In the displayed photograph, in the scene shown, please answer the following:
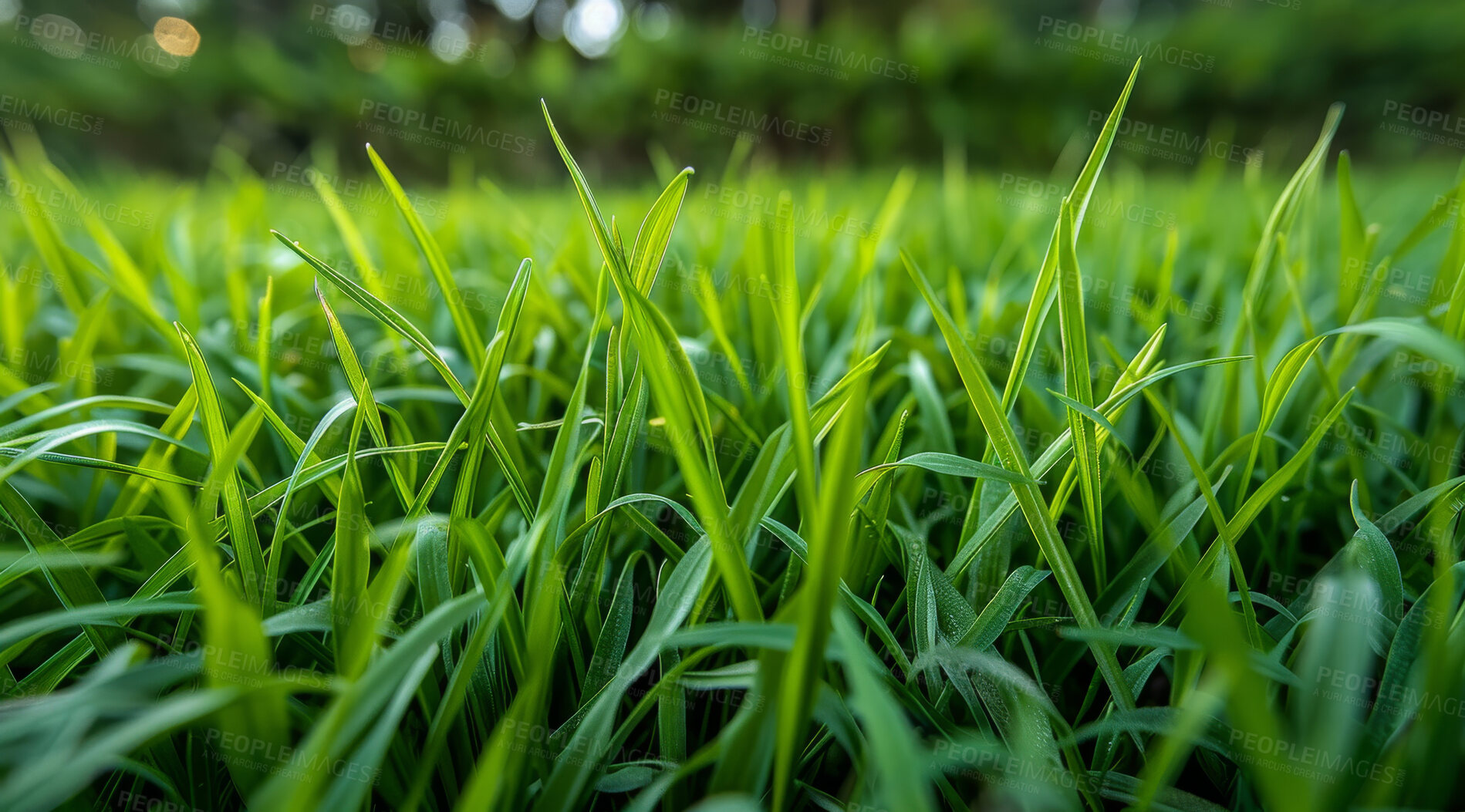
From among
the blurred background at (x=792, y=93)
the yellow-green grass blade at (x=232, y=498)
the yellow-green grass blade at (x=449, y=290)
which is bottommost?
the yellow-green grass blade at (x=232, y=498)

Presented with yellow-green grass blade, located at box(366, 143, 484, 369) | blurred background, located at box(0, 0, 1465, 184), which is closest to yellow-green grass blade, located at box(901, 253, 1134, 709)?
yellow-green grass blade, located at box(366, 143, 484, 369)

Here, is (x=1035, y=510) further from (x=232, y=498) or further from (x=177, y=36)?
(x=177, y=36)

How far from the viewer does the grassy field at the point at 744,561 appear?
30 cm

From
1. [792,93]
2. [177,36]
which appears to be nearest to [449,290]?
[792,93]

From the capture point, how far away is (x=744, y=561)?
37 cm

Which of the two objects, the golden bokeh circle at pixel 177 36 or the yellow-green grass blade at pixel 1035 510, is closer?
the yellow-green grass blade at pixel 1035 510

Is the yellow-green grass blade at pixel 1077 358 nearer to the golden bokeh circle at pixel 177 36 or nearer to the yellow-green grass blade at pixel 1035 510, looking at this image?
the yellow-green grass blade at pixel 1035 510

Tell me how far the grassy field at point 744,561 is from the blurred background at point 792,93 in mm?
3877

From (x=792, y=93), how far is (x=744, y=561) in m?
4.55

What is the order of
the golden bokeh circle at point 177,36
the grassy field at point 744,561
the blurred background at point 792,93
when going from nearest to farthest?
the grassy field at point 744,561, the blurred background at point 792,93, the golden bokeh circle at point 177,36

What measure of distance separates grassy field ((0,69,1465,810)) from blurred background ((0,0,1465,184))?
12.7ft

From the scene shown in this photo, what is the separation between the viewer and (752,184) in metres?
1.40

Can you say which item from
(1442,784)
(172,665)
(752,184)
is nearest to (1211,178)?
(752,184)

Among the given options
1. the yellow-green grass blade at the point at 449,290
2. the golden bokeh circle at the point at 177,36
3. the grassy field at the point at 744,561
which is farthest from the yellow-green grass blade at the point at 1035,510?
the golden bokeh circle at the point at 177,36
